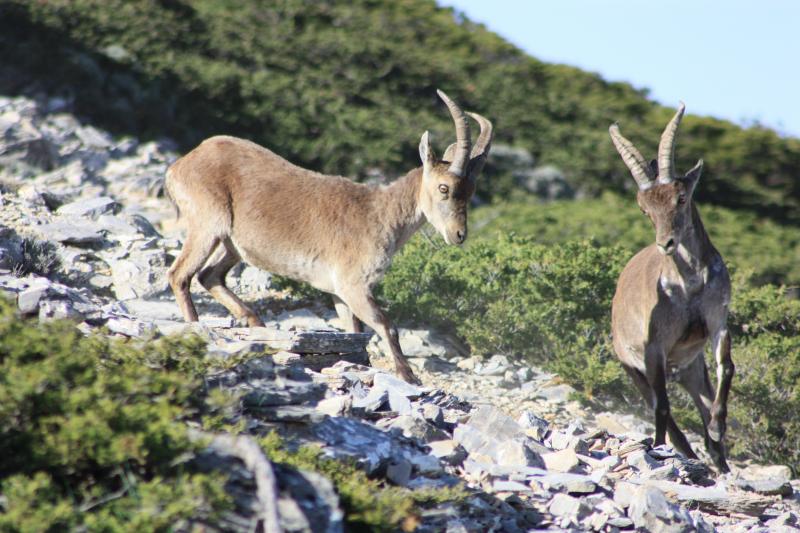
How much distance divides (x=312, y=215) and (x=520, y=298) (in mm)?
3040

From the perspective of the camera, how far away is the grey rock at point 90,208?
12.1 meters

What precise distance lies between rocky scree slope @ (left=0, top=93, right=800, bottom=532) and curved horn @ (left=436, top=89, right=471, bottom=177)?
6.22 ft

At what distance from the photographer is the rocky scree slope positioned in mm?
5602

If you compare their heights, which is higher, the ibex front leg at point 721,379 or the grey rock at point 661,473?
the ibex front leg at point 721,379

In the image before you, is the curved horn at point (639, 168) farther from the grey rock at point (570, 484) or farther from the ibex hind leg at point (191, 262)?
the ibex hind leg at point (191, 262)

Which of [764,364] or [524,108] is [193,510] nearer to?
[764,364]

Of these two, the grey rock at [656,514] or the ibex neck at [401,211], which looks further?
the ibex neck at [401,211]

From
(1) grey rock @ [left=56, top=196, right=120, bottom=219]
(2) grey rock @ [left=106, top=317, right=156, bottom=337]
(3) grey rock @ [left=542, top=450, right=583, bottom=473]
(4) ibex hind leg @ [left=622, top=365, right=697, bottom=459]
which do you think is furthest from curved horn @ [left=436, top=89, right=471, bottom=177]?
(1) grey rock @ [left=56, top=196, right=120, bottom=219]

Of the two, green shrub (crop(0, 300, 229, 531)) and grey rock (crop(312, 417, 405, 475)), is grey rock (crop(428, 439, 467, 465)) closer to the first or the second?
grey rock (crop(312, 417, 405, 475))

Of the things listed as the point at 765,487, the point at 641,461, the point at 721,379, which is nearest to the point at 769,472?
the point at 721,379

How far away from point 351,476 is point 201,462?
88cm

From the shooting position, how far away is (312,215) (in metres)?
9.28

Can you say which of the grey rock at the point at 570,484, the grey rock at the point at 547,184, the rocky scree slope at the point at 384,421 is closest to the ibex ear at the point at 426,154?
the rocky scree slope at the point at 384,421

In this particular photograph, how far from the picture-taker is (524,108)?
25.0 m
